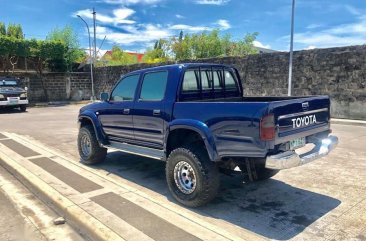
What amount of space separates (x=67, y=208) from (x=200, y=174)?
1789 millimetres

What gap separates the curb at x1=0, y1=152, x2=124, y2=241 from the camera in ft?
12.5

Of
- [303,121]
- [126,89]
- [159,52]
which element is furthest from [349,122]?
[159,52]

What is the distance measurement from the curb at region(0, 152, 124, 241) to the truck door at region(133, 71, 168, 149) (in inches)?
58.7

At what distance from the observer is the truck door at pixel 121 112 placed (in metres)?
5.81

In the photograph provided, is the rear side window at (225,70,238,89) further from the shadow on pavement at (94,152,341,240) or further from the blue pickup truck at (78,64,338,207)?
the shadow on pavement at (94,152,341,240)

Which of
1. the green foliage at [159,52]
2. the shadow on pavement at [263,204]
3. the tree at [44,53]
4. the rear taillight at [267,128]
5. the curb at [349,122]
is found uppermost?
the green foliage at [159,52]

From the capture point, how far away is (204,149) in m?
4.55

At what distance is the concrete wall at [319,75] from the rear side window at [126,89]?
10.6 m

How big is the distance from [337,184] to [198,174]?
2.50 metres

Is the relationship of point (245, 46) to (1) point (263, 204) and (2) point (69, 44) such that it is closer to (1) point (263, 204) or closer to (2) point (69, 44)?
(2) point (69, 44)

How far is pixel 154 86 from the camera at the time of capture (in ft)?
17.6

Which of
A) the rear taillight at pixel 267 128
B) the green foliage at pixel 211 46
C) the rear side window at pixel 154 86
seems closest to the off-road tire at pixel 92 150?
the rear side window at pixel 154 86

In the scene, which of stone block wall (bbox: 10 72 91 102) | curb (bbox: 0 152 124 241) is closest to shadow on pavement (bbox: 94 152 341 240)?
curb (bbox: 0 152 124 241)

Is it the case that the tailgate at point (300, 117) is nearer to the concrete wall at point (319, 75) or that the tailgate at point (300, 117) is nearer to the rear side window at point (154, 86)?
the rear side window at point (154, 86)
